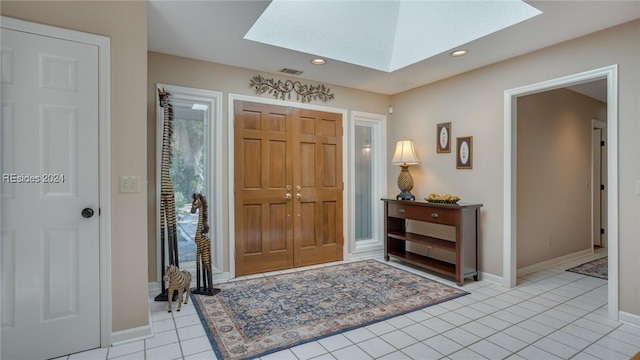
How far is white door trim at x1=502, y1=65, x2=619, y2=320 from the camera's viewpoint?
2652 mm

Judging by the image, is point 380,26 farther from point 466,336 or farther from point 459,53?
point 466,336

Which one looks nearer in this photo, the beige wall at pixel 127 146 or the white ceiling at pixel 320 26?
the beige wall at pixel 127 146

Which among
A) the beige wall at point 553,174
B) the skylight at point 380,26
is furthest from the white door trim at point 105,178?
the beige wall at point 553,174

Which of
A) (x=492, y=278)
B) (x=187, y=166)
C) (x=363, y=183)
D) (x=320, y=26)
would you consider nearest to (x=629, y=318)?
(x=492, y=278)

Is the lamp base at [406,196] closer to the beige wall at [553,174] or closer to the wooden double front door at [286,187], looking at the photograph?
the wooden double front door at [286,187]

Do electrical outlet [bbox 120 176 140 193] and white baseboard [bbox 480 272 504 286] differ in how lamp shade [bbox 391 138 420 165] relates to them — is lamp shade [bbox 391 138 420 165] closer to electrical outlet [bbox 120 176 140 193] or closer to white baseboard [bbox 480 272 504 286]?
white baseboard [bbox 480 272 504 286]

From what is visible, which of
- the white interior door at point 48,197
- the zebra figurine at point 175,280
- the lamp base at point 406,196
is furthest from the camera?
the lamp base at point 406,196

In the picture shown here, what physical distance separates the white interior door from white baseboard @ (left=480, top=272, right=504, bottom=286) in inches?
146

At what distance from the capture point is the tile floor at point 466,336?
2.11 m

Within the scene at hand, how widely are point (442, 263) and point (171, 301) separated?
2.98 metres

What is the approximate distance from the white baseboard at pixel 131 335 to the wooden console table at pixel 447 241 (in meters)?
2.88

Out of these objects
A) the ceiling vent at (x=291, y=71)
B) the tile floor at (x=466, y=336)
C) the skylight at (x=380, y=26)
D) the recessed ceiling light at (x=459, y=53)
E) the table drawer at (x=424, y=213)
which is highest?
the skylight at (x=380, y=26)

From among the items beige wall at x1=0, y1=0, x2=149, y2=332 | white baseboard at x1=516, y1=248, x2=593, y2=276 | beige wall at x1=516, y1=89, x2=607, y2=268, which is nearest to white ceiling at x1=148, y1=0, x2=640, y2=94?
beige wall at x1=0, y1=0, x2=149, y2=332

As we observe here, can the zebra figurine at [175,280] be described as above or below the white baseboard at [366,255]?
above
